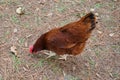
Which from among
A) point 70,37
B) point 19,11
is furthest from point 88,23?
point 19,11

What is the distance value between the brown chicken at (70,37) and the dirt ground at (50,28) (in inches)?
9.4

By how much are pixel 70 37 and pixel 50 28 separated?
2.19 feet

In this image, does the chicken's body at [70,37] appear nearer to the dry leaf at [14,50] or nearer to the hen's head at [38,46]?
the hen's head at [38,46]

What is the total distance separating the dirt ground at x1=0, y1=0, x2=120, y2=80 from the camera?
8.63ft

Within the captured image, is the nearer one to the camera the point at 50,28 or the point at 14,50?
the point at 14,50

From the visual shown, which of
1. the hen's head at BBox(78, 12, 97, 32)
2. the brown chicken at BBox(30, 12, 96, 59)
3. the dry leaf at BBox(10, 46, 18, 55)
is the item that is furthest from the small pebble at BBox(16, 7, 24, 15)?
the hen's head at BBox(78, 12, 97, 32)

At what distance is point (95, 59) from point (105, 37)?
0.39 meters

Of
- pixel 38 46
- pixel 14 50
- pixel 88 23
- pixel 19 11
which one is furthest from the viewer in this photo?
pixel 19 11

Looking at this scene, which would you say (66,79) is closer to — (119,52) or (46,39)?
(46,39)

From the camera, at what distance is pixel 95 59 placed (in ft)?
9.18

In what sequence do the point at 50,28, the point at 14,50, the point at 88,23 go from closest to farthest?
the point at 88,23, the point at 14,50, the point at 50,28

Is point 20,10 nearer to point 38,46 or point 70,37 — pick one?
point 38,46

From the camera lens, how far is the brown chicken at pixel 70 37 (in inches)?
94.7

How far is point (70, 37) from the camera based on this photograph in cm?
244
